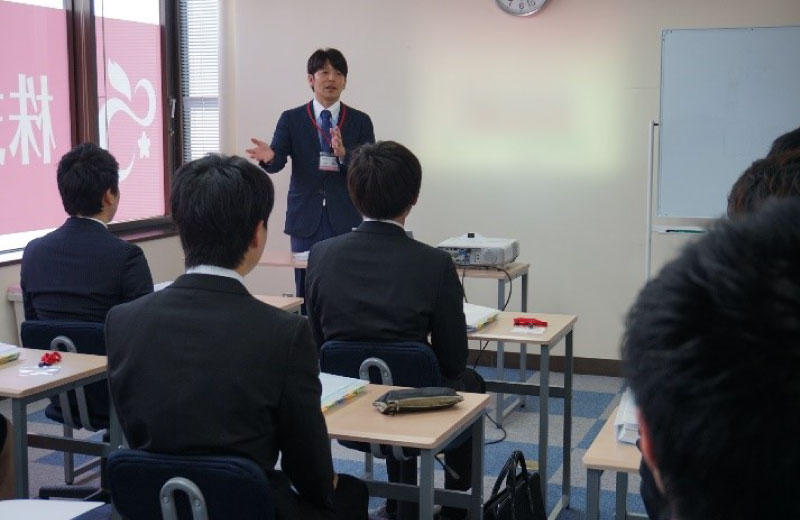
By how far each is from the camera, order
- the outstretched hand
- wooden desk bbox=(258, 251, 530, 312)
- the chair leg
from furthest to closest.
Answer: the outstretched hand
wooden desk bbox=(258, 251, 530, 312)
the chair leg

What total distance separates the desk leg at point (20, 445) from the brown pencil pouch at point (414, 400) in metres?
1.01

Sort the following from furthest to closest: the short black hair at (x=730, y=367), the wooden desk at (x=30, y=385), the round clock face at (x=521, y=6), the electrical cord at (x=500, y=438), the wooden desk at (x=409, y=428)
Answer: the round clock face at (x=521, y=6)
the electrical cord at (x=500, y=438)
the wooden desk at (x=30, y=385)
the wooden desk at (x=409, y=428)
the short black hair at (x=730, y=367)

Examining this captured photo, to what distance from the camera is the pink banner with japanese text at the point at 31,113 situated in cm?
533

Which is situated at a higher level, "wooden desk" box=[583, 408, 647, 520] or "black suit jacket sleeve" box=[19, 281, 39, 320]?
"black suit jacket sleeve" box=[19, 281, 39, 320]

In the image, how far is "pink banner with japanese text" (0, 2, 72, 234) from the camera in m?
5.33

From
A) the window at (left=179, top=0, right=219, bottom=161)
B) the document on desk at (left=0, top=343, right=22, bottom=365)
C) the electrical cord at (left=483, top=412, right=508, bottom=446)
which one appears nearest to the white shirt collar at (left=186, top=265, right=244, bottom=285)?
the document on desk at (left=0, top=343, right=22, bottom=365)

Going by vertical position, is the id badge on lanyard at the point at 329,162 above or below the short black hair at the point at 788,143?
below

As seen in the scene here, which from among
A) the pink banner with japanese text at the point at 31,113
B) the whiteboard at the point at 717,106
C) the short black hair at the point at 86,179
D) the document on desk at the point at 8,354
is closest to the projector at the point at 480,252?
the whiteboard at the point at 717,106

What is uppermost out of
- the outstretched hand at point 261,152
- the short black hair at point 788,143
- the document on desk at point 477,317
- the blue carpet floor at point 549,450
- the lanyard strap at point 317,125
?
the lanyard strap at point 317,125

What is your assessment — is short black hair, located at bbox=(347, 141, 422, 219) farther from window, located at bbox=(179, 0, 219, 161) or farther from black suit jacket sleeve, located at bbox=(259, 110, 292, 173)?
window, located at bbox=(179, 0, 219, 161)

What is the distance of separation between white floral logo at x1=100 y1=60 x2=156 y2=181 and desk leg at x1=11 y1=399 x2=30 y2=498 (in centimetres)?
334

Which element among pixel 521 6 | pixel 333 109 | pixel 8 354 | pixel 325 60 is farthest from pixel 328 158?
pixel 8 354

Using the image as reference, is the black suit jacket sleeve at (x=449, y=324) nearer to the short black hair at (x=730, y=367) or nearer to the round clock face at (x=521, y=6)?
the short black hair at (x=730, y=367)

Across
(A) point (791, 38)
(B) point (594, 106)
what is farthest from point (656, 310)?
(B) point (594, 106)
